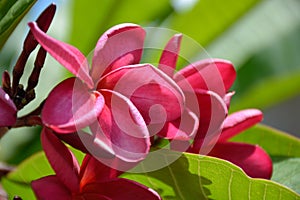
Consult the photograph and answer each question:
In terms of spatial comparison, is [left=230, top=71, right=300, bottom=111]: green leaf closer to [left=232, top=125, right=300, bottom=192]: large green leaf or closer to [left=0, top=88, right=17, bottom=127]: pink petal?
[left=232, top=125, right=300, bottom=192]: large green leaf

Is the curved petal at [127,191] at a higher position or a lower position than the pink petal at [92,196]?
higher

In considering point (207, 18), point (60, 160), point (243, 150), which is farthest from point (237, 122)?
point (207, 18)

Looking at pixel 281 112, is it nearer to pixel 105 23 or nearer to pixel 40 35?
pixel 105 23

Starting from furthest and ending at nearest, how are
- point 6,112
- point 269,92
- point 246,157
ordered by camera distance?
point 269,92 < point 246,157 < point 6,112

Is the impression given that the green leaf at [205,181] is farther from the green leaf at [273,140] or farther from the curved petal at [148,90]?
the green leaf at [273,140]

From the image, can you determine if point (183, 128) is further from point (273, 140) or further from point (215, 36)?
point (215, 36)

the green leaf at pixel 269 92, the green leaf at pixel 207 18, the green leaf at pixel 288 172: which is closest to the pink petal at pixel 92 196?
the green leaf at pixel 288 172

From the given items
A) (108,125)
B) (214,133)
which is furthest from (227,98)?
(108,125)
